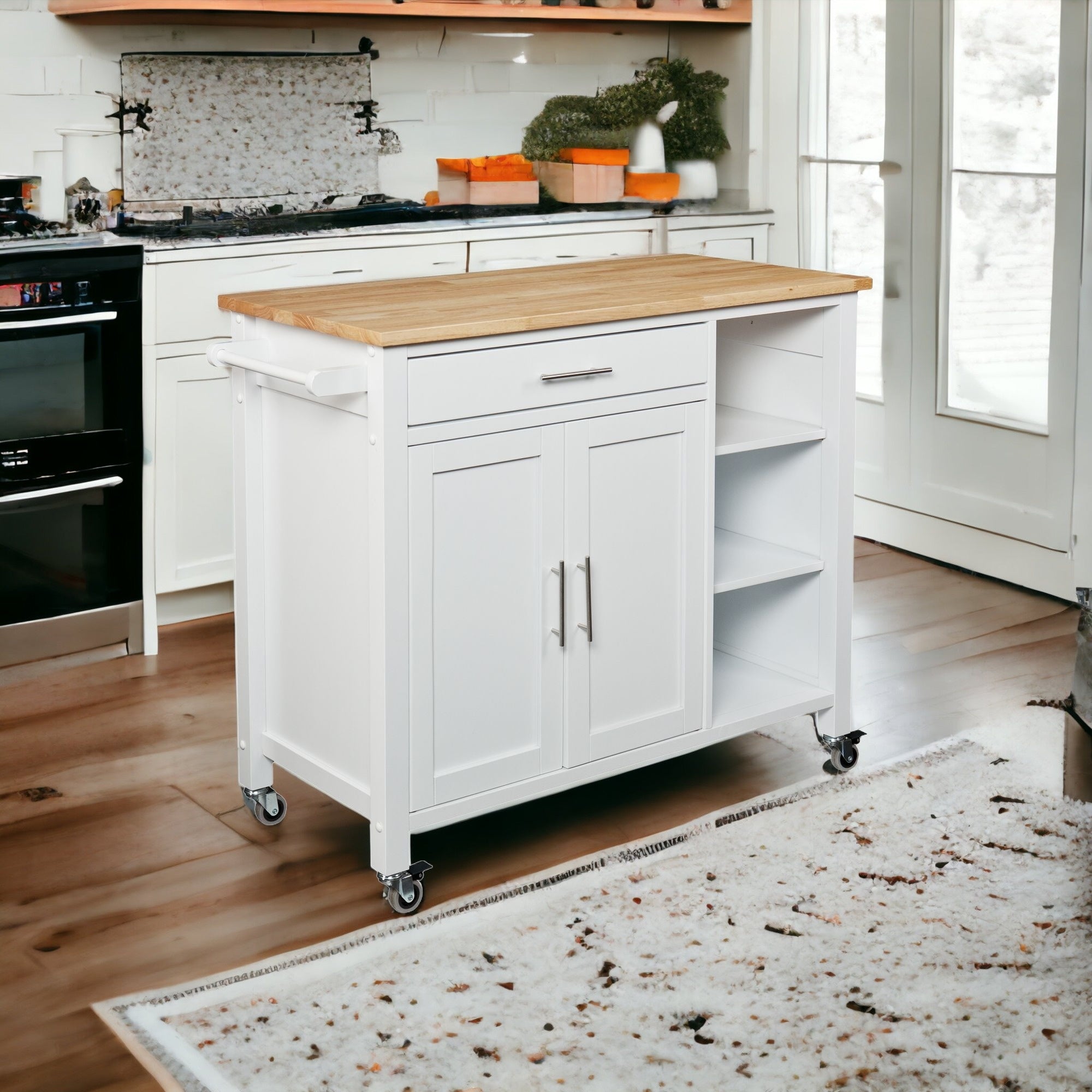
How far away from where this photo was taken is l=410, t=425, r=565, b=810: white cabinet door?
7.35ft

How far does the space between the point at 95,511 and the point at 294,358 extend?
1382mm

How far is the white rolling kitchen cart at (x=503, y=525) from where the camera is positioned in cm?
222

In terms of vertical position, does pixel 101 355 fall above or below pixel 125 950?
above

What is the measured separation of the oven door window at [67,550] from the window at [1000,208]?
2.35m

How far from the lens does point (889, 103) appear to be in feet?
13.9

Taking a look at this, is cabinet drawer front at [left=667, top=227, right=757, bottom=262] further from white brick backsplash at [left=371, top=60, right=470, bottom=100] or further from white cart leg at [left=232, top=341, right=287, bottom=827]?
white cart leg at [left=232, top=341, right=287, bottom=827]

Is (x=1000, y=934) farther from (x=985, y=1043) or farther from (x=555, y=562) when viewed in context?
(x=555, y=562)

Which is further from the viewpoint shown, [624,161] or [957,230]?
[624,161]

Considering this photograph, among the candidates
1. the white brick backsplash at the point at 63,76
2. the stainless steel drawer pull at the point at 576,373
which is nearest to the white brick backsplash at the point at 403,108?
the white brick backsplash at the point at 63,76

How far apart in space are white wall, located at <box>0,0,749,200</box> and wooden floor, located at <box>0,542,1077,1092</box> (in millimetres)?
1531

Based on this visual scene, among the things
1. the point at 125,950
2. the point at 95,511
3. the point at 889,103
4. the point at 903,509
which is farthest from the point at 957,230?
the point at 125,950

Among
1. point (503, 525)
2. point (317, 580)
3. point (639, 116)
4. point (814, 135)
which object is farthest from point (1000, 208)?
point (317, 580)

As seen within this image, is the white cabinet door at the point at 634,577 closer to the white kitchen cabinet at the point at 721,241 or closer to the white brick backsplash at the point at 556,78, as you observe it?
the white kitchen cabinet at the point at 721,241

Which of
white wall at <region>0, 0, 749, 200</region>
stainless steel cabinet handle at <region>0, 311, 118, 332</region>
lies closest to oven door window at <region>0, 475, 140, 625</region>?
stainless steel cabinet handle at <region>0, 311, 118, 332</region>
